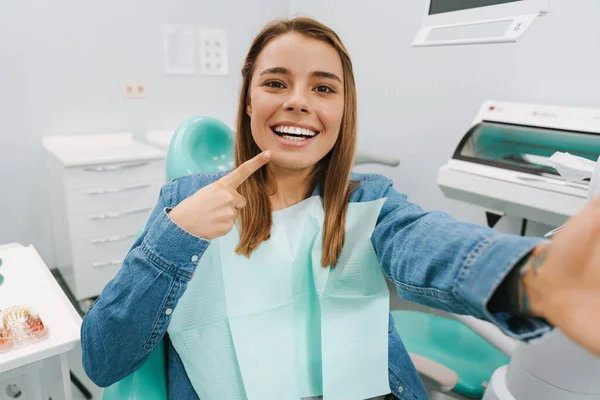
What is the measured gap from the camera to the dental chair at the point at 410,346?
0.83 metres

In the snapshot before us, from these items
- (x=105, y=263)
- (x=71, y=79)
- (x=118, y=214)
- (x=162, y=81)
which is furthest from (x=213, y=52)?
(x=105, y=263)

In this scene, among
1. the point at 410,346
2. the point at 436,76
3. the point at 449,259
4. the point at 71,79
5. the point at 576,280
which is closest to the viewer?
the point at 576,280

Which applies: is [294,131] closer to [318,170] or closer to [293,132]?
[293,132]

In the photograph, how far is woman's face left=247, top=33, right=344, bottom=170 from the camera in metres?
0.86

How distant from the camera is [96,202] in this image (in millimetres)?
2311

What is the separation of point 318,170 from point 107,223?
5.80 feet

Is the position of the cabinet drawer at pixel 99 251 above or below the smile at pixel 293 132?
below

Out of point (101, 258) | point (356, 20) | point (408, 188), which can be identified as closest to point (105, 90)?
point (101, 258)

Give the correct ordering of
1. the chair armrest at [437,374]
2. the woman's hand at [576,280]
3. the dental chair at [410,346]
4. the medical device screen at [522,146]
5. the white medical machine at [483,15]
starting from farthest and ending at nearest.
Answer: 1. the medical device screen at [522,146]
2. the white medical machine at [483,15]
3. the chair armrest at [437,374]
4. the dental chair at [410,346]
5. the woman's hand at [576,280]

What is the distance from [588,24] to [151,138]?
2.43 metres

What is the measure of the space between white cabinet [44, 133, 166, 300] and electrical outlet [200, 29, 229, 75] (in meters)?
0.84

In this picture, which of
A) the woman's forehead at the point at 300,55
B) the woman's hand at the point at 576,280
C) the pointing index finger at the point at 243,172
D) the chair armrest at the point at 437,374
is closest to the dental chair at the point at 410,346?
the chair armrest at the point at 437,374

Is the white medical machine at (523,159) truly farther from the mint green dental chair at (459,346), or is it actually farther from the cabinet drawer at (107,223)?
the cabinet drawer at (107,223)

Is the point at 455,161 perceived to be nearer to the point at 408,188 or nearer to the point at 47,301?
the point at 408,188
